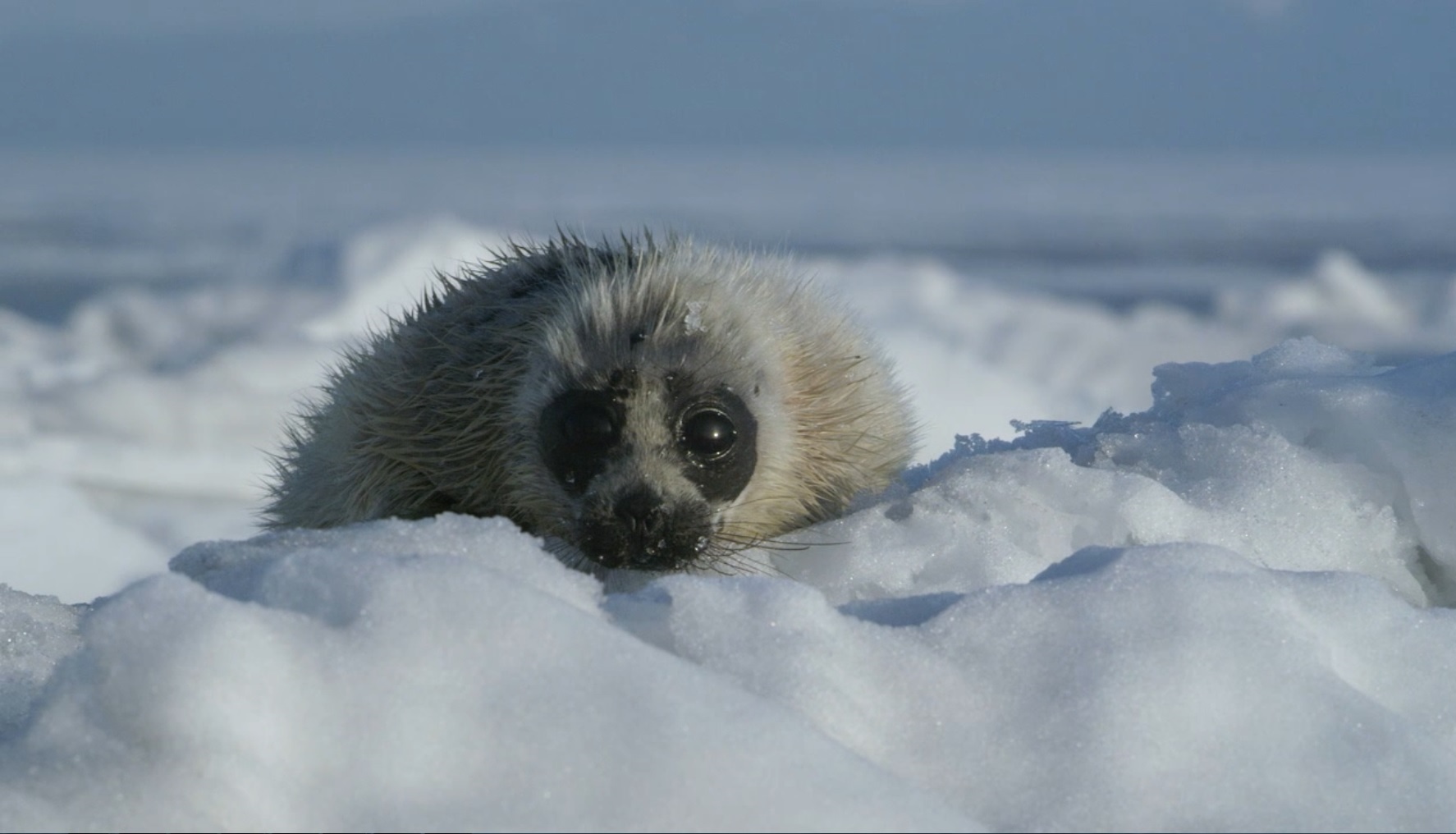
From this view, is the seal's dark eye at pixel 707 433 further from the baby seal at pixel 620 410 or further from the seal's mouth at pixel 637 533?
the seal's mouth at pixel 637 533

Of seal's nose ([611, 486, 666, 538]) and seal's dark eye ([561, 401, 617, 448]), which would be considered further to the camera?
seal's dark eye ([561, 401, 617, 448])

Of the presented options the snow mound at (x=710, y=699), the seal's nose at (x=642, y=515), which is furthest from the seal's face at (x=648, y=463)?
the snow mound at (x=710, y=699)

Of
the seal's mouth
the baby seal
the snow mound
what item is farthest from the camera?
the baby seal

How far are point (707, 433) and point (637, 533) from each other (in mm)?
366

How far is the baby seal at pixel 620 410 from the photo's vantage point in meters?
4.16

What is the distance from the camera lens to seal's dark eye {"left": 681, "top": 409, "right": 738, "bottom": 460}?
13.8 feet

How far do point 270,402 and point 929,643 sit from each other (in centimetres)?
1230

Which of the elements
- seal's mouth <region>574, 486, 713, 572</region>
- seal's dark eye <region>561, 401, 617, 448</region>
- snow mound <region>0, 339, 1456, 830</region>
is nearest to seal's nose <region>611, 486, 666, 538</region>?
seal's mouth <region>574, 486, 713, 572</region>

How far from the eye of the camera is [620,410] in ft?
13.7

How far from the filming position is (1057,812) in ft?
7.93

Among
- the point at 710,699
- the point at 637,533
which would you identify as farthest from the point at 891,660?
the point at 637,533

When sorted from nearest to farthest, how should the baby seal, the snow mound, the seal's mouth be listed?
the snow mound → the seal's mouth → the baby seal

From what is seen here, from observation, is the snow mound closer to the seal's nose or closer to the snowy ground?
the snowy ground

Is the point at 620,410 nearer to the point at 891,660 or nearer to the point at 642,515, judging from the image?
the point at 642,515
